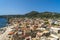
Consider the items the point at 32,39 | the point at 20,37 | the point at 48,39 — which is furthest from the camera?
the point at 20,37

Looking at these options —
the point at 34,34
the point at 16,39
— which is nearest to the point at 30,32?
the point at 34,34

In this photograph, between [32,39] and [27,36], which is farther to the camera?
[27,36]

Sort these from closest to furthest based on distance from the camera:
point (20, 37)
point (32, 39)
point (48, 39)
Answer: point (48, 39)
point (32, 39)
point (20, 37)

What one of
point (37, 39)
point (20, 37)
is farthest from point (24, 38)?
point (37, 39)

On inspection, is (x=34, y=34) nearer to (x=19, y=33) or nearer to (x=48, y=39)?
(x=19, y=33)

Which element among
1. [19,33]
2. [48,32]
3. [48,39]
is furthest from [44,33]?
[19,33]

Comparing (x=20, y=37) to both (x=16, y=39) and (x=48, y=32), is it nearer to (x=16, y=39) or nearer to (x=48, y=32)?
(x=16, y=39)

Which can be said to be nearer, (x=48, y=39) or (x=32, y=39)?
(x=48, y=39)

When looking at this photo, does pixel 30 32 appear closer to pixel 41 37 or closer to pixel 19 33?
pixel 19 33
